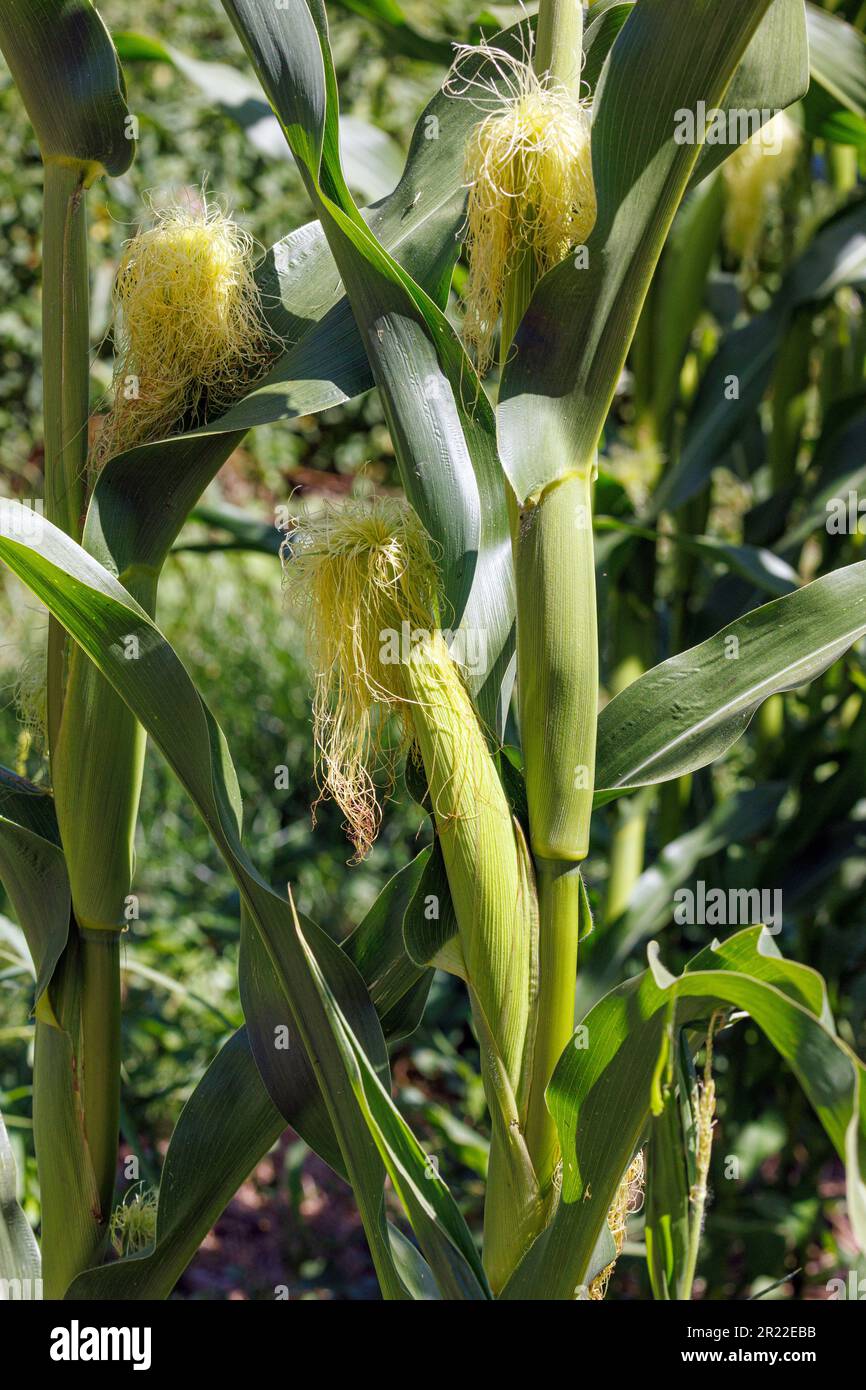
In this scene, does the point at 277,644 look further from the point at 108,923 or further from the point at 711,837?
the point at 108,923

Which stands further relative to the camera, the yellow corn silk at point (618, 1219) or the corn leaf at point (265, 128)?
the corn leaf at point (265, 128)

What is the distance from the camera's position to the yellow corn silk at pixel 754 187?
134 centimetres

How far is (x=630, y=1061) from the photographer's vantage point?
476mm

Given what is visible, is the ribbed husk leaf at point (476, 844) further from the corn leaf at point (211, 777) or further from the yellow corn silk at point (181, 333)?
the yellow corn silk at point (181, 333)

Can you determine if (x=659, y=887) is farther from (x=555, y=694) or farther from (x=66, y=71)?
(x=66, y=71)

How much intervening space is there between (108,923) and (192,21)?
3.44m

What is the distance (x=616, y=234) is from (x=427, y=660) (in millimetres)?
188

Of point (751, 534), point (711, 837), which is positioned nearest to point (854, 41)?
point (751, 534)

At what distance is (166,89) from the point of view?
335cm

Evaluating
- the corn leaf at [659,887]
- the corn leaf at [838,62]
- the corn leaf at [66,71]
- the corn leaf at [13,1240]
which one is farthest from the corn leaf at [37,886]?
the corn leaf at [838,62]

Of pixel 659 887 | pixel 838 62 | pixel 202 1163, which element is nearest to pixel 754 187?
pixel 838 62

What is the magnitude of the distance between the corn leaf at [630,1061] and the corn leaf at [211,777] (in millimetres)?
44

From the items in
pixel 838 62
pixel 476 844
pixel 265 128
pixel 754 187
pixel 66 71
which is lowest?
pixel 476 844

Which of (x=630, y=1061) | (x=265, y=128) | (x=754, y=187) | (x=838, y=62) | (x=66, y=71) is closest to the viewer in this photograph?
(x=630, y=1061)
